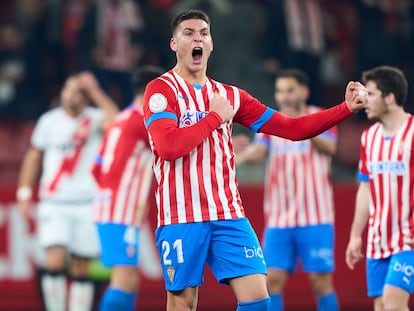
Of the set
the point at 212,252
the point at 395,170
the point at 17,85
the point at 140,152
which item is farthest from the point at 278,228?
the point at 17,85

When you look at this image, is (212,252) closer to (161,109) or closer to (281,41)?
(161,109)

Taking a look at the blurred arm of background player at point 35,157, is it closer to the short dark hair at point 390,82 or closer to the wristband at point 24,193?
Result: the wristband at point 24,193

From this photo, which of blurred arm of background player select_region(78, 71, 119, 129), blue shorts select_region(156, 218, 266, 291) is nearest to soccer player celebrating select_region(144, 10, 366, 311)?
blue shorts select_region(156, 218, 266, 291)

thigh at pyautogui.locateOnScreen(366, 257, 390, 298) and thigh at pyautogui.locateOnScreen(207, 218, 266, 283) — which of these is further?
thigh at pyautogui.locateOnScreen(366, 257, 390, 298)

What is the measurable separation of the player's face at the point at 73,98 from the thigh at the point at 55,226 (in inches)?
37.0

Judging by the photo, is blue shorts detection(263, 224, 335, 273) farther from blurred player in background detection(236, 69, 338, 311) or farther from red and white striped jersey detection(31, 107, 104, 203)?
red and white striped jersey detection(31, 107, 104, 203)

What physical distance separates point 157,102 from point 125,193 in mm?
2842

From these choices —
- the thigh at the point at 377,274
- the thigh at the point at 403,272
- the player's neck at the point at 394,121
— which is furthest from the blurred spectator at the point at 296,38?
the thigh at the point at 403,272

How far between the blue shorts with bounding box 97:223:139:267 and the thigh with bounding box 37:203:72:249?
1440mm

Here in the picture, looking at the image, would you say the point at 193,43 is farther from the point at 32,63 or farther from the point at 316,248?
the point at 32,63

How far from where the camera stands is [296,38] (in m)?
13.0

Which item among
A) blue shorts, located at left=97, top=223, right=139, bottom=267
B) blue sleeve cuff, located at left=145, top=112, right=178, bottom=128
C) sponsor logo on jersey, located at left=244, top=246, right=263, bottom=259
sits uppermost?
blue sleeve cuff, located at left=145, top=112, right=178, bottom=128

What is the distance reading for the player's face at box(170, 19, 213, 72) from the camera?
629 centimetres

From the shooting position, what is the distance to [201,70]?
6375mm
